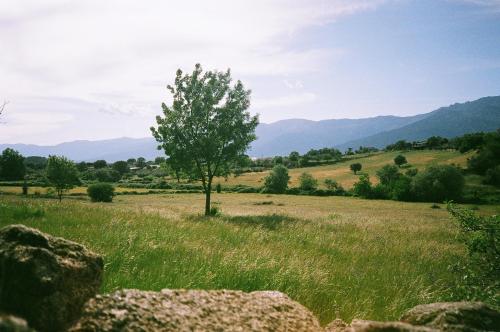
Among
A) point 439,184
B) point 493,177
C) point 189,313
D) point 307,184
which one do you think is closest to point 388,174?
point 439,184

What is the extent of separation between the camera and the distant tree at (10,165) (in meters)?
97.8

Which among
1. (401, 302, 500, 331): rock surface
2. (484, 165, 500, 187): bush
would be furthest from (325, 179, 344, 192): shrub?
(401, 302, 500, 331): rock surface

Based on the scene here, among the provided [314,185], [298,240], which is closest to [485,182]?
[314,185]

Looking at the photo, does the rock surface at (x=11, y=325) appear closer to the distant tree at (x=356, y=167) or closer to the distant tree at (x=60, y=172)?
the distant tree at (x=60, y=172)

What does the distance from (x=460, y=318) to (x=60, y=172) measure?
61553 mm

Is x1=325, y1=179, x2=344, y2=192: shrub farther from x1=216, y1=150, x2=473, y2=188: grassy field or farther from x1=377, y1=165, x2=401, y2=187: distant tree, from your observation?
Answer: x1=377, y1=165, x2=401, y2=187: distant tree

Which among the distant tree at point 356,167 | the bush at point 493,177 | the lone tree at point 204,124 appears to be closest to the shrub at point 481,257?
the lone tree at point 204,124

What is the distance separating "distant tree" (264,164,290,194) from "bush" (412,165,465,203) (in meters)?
34.4

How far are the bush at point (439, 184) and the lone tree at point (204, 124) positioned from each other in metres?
63.7

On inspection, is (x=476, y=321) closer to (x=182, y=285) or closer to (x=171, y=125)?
(x=182, y=285)

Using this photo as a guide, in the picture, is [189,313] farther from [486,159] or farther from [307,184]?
[486,159]

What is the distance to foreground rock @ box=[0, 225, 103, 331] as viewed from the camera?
2631mm

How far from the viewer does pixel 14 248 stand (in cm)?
295

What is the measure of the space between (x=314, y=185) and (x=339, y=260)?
9427cm
